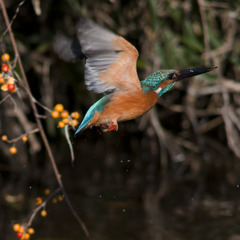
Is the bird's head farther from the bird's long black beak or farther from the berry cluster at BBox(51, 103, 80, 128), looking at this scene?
the berry cluster at BBox(51, 103, 80, 128)

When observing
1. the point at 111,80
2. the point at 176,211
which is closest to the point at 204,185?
the point at 176,211

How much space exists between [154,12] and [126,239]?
1.69 m

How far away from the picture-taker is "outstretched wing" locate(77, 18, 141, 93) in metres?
1.68

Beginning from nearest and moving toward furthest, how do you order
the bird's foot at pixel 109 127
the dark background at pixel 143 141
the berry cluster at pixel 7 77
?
the bird's foot at pixel 109 127 → the berry cluster at pixel 7 77 → the dark background at pixel 143 141

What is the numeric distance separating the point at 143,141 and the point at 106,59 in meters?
4.41

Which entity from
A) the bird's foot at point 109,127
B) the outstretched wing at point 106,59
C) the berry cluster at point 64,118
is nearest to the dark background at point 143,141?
the berry cluster at point 64,118

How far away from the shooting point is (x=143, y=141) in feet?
20.1

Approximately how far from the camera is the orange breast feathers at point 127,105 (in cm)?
169

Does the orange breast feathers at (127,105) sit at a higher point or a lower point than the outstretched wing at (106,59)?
lower

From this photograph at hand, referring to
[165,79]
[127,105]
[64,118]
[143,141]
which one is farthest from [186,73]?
[143,141]

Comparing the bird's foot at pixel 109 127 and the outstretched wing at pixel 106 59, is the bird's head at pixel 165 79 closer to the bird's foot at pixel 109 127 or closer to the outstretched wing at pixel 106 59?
the outstretched wing at pixel 106 59

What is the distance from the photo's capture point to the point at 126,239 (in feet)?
13.4

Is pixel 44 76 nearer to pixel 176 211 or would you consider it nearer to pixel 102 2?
pixel 102 2

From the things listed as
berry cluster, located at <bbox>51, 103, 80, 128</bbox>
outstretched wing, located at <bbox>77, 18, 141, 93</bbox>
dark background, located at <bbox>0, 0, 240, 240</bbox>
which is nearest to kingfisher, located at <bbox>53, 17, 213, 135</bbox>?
outstretched wing, located at <bbox>77, 18, 141, 93</bbox>
